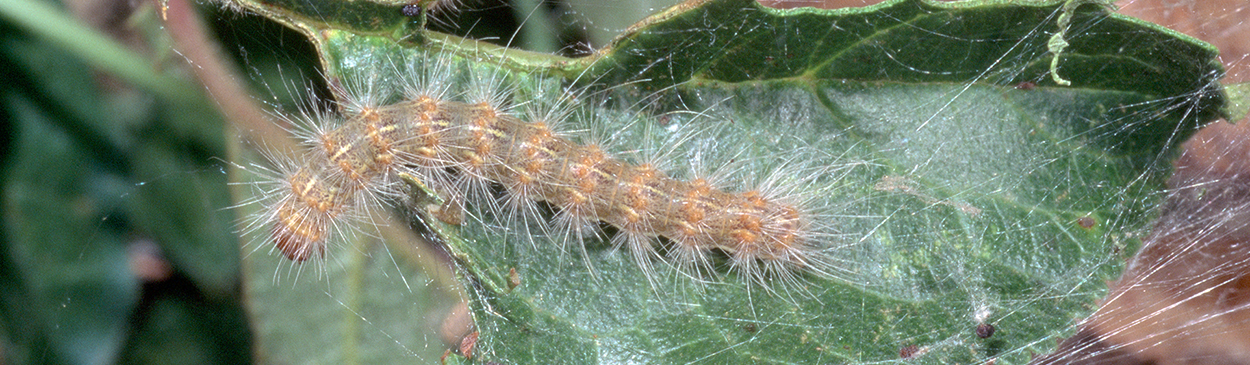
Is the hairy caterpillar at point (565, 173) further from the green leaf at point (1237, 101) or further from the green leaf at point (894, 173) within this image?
the green leaf at point (1237, 101)

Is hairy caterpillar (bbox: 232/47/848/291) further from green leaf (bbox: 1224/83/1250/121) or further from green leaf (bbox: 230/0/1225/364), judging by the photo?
green leaf (bbox: 1224/83/1250/121)

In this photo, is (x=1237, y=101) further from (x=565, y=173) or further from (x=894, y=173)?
(x=565, y=173)

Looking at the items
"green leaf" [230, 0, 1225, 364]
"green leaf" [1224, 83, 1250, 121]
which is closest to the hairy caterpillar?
"green leaf" [230, 0, 1225, 364]

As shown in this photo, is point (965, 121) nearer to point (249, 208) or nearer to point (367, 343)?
point (367, 343)

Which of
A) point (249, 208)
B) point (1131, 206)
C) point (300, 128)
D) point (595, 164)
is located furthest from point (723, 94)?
point (249, 208)

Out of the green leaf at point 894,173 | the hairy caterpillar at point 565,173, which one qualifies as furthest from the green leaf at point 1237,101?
the hairy caterpillar at point 565,173

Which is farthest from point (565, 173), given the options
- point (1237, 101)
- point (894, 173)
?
point (1237, 101)

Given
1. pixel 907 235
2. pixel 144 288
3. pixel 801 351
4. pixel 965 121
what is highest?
pixel 965 121
